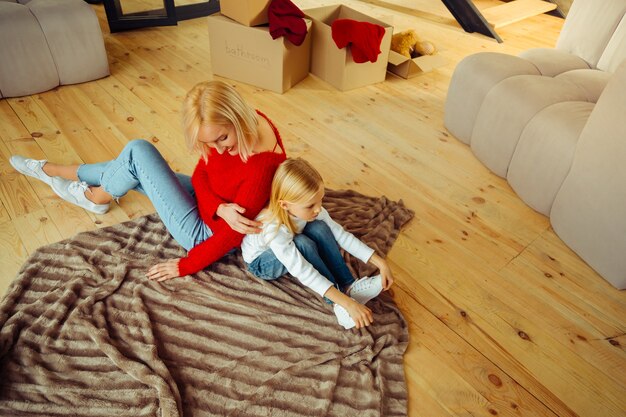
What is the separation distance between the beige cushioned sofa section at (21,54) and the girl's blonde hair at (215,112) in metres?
1.75

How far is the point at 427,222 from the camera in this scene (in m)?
1.88

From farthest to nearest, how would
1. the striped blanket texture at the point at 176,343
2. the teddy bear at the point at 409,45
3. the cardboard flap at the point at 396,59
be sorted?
1. the teddy bear at the point at 409,45
2. the cardboard flap at the point at 396,59
3. the striped blanket texture at the point at 176,343

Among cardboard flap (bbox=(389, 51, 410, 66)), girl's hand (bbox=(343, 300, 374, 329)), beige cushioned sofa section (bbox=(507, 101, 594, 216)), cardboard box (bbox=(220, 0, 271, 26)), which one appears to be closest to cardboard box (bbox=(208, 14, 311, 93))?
cardboard box (bbox=(220, 0, 271, 26))

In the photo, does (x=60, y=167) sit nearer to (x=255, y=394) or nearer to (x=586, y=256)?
(x=255, y=394)

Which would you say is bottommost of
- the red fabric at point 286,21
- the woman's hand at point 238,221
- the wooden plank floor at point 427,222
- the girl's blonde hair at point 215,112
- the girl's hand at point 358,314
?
the wooden plank floor at point 427,222

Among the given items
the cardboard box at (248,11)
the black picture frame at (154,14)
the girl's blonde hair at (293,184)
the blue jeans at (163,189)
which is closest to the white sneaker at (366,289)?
the girl's blonde hair at (293,184)

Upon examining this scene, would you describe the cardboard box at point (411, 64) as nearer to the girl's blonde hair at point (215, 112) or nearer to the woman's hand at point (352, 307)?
the girl's blonde hair at point (215, 112)

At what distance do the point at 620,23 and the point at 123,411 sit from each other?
9.35ft

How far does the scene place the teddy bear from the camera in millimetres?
3066

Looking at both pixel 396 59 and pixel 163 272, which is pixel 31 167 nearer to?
pixel 163 272

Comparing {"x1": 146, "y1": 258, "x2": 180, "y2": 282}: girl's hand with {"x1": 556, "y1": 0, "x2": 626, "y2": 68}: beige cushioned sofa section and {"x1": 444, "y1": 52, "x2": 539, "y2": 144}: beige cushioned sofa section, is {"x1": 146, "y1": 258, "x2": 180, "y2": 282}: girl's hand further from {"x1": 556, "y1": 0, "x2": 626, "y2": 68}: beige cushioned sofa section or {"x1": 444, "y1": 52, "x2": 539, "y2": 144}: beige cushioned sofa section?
{"x1": 556, "y1": 0, "x2": 626, "y2": 68}: beige cushioned sofa section

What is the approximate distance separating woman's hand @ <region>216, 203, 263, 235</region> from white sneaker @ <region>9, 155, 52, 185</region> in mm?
935

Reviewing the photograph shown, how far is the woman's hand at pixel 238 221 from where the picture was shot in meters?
1.30

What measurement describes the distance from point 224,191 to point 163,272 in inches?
14.8
